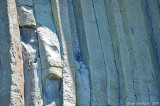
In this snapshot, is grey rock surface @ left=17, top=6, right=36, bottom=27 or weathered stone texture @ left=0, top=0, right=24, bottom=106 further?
grey rock surface @ left=17, top=6, right=36, bottom=27

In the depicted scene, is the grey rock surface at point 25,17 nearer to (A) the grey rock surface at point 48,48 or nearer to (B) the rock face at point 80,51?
(B) the rock face at point 80,51

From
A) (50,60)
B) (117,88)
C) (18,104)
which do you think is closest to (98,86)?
(117,88)

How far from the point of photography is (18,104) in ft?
48.6

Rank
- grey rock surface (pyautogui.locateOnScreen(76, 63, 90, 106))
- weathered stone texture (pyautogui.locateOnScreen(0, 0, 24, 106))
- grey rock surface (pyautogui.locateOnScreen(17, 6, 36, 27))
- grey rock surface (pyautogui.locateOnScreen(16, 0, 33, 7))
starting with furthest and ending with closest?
grey rock surface (pyautogui.locateOnScreen(16, 0, 33, 7)) → grey rock surface (pyautogui.locateOnScreen(76, 63, 90, 106)) → grey rock surface (pyautogui.locateOnScreen(17, 6, 36, 27)) → weathered stone texture (pyautogui.locateOnScreen(0, 0, 24, 106))

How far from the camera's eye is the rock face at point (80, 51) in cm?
1550

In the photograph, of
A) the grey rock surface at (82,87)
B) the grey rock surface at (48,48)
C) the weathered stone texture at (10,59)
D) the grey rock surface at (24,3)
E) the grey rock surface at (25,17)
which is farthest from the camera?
the grey rock surface at (24,3)

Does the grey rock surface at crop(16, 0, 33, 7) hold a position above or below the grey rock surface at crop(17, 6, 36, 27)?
above

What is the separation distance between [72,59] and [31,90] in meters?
1.96

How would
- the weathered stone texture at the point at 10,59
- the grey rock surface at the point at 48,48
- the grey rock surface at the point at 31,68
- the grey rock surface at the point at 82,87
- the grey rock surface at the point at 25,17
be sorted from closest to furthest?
the weathered stone texture at the point at 10,59 < the grey rock surface at the point at 31,68 < the grey rock surface at the point at 48,48 < the grey rock surface at the point at 25,17 < the grey rock surface at the point at 82,87

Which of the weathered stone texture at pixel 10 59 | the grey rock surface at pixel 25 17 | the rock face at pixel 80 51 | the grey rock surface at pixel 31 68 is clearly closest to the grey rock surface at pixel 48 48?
the rock face at pixel 80 51

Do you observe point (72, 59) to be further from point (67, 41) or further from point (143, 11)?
point (143, 11)

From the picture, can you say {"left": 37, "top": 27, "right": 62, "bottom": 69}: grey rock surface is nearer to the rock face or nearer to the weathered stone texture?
the rock face

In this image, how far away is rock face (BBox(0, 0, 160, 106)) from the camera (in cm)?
1550

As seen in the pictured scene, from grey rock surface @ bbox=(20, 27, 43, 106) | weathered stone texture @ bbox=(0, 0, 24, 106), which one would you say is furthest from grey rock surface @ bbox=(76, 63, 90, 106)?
weathered stone texture @ bbox=(0, 0, 24, 106)
